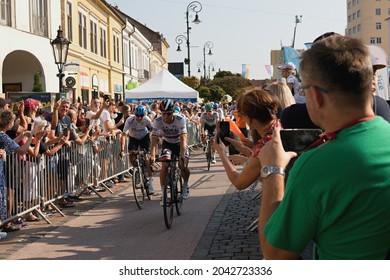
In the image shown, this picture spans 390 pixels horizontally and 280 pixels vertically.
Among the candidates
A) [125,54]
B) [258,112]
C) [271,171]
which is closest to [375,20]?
[125,54]

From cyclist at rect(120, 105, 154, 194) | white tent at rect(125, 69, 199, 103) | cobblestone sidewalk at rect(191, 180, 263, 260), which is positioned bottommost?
cobblestone sidewalk at rect(191, 180, 263, 260)

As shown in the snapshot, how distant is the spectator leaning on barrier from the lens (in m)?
1.63

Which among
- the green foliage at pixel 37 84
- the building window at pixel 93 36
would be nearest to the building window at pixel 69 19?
the building window at pixel 93 36

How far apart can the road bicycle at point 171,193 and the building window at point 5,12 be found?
13737 mm

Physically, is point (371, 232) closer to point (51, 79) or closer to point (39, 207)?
point (39, 207)

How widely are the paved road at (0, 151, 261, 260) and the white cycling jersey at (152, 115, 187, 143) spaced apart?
49.3 inches

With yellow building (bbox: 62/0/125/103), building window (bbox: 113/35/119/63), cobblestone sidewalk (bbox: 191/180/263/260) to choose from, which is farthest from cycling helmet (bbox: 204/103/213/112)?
building window (bbox: 113/35/119/63)

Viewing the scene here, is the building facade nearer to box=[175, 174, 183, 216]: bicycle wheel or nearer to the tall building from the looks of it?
box=[175, 174, 183, 216]: bicycle wheel

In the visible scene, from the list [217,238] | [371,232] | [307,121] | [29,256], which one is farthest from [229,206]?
[371,232]

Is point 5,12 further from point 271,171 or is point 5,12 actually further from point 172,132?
point 271,171

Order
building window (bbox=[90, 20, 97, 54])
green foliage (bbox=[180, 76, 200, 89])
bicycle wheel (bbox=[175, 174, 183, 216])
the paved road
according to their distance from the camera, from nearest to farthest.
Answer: the paved road → bicycle wheel (bbox=[175, 174, 183, 216]) → building window (bbox=[90, 20, 97, 54]) → green foliage (bbox=[180, 76, 200, 89])

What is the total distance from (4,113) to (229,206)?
3.99m

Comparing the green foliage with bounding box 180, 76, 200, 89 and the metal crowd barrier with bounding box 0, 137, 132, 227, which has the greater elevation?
the green foliage with bounding box 180, 76, 200, 89

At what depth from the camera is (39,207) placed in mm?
8320
